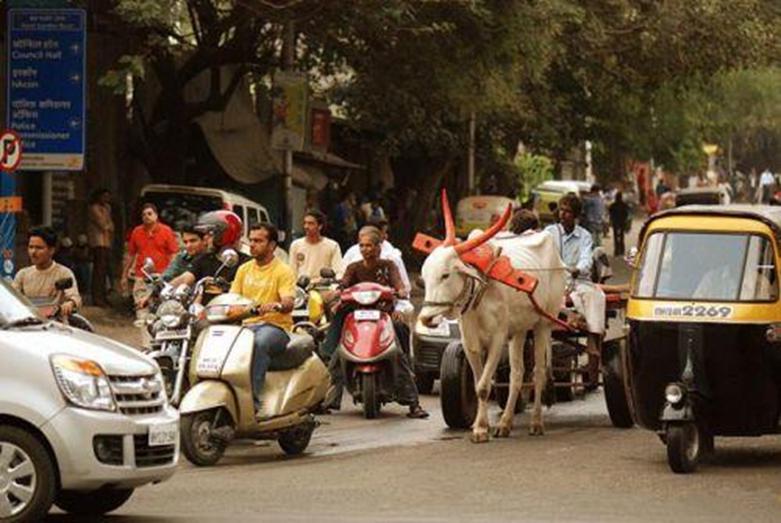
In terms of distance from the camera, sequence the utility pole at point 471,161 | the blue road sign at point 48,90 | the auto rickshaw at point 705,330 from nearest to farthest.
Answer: the auto rickshaw at point 705,330 < the blue road sign at point 48,90 < the utility pole at point 471,161

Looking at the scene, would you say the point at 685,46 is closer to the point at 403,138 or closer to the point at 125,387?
the point at 403,138

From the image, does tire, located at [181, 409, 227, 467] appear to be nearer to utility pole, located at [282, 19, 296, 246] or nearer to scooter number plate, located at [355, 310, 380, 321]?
scooter number plate, located at [355, 310, 380, 321]

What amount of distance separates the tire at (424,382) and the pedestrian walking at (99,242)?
9.60 meters

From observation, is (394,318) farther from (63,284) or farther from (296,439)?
(63,284)

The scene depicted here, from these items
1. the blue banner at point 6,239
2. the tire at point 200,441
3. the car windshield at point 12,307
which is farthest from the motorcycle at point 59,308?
the blue banner at point 6,239

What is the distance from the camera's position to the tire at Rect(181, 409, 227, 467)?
585 inches

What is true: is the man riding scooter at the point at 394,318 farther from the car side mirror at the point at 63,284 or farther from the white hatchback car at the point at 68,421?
the white hatchback car at the point at 68,421

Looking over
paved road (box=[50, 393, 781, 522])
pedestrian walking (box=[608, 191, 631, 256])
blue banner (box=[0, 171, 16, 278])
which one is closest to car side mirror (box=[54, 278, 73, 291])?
paved road (box=[50, 393, 781, 522])

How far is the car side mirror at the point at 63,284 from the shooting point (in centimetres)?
1539

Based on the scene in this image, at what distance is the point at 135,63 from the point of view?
2752cm

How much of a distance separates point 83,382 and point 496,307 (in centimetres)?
625

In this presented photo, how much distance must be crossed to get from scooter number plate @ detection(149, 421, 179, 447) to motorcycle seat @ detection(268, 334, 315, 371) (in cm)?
363

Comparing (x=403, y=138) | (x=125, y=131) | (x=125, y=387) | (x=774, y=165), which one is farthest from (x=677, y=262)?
(x=774, y=165)

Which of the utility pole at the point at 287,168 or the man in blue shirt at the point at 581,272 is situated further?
the utility pole at the point at 287,168
